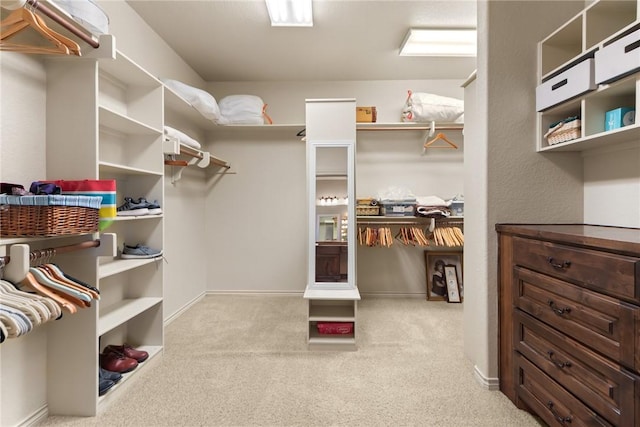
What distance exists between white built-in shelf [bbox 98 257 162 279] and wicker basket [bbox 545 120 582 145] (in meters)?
2.66

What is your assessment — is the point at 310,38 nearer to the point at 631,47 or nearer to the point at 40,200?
the point at 631,47

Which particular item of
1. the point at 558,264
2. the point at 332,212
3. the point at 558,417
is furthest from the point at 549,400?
the point at 332,212

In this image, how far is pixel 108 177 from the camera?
227cm

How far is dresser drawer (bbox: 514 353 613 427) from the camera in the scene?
132 cm

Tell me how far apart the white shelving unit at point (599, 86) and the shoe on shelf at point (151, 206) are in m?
2.53

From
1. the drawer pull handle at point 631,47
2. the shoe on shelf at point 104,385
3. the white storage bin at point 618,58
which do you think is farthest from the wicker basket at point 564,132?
the shoe on shelf at point 104,385

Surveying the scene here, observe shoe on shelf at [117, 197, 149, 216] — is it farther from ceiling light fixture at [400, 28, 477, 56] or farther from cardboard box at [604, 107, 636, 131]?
cardboard box at [604, 107, 636, 131]

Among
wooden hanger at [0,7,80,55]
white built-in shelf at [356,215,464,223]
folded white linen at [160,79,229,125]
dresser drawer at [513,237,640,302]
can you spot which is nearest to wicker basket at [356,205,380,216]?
white built-in shelf at [356,215,464,223]

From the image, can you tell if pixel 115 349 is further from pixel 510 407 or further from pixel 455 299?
pixel 455 299

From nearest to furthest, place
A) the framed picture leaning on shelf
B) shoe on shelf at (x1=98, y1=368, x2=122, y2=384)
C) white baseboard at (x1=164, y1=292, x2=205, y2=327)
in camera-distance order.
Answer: shoe on shelf at (x1=98, y1=368, x2=122, y2=384), white baseboard at (x1=164, y1=292, x2=205, y2=327), the framed picture leaning on shelf

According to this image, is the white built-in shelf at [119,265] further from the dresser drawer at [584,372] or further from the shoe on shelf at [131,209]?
the dresser drawer at [584,372]

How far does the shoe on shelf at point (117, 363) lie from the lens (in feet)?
6.63

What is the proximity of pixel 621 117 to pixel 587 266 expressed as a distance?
0.81 m

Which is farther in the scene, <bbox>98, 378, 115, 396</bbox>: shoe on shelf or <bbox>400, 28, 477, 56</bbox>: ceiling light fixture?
<bbox>400, 28, 477, 56</bbox>: ceiling light fixture
